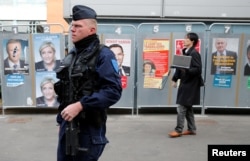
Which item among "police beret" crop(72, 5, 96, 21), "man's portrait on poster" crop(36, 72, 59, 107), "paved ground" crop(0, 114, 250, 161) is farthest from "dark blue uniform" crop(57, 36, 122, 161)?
"man's portrait on poster" crop(36, 72, 59, 107)

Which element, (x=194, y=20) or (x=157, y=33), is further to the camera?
(x=194, y=20)

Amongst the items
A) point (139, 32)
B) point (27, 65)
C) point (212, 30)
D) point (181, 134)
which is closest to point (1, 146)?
point (27, 65)

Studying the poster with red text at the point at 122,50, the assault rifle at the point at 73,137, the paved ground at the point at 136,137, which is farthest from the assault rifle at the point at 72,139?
the poster with red text at the point at 122,50

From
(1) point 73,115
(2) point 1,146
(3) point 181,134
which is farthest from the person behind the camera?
(3) point 181,134

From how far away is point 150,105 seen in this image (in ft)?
23.5

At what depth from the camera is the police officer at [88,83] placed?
246cm

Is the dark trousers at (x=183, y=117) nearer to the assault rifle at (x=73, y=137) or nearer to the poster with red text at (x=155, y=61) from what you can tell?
the poster with red text at (x=155, y=61)

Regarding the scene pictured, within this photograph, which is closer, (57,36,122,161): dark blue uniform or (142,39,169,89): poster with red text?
(57,36,122,161): dark blue uniform

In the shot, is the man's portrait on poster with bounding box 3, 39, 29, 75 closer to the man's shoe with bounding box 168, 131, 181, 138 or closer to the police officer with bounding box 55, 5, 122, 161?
the man's shoe with bounding box 168, 131, 181, 138

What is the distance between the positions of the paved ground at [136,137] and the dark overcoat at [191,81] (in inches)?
25.8

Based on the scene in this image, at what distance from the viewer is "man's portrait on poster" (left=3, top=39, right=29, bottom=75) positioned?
22.7 ft

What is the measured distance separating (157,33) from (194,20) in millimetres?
1228

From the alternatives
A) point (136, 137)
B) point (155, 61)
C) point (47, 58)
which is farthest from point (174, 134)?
point (47, 58)

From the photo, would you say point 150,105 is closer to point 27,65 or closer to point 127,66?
point 127,66
